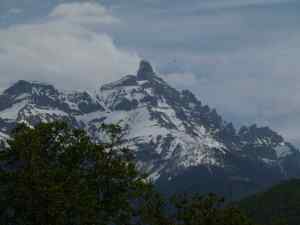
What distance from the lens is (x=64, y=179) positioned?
63719 millimetres

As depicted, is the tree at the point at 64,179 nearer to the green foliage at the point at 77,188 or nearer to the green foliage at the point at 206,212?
the green foliage at the point at 77,188

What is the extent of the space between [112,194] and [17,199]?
8118 millimetres

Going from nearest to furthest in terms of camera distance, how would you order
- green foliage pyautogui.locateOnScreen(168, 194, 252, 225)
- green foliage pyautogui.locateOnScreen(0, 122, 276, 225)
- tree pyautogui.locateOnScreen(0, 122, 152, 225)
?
tree pyautogui.locateOnScreen(0, 122, 152, 225), green foliage pyautogui.locateOnScreen(0, 122, 276, 225), green foliage pyautogui.locateOnScreen(168, 194, 252, 225)

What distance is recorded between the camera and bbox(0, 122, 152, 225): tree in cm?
6172

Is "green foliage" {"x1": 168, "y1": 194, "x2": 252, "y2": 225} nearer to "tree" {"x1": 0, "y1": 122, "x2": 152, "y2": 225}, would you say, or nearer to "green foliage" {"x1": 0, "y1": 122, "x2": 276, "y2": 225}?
"green foliage" {"x1": 0, "y1": 122, "x2": 276, "y2": 225}

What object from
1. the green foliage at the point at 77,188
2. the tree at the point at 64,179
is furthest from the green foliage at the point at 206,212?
the tree at the point at 64,179

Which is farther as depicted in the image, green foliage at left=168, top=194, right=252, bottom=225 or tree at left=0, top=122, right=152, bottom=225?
green foliage at left=168, top=194, right=252, bottom=225

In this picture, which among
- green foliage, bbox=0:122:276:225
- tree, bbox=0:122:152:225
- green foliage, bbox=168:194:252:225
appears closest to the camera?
tree, bbox=0:122:152:225

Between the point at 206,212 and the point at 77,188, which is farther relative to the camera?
the point at 206,212

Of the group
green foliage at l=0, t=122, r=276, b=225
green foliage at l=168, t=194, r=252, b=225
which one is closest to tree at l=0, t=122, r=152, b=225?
green foliage at l=0, t=122, r=276, b=225

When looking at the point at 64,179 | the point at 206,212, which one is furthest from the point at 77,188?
the point at 206,212

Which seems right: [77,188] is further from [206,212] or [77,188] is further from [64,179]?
[206,212]

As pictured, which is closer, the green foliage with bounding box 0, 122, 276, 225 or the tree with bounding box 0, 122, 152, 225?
the tree with bounding box 0, 122, 152, 225

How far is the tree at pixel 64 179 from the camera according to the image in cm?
6172
